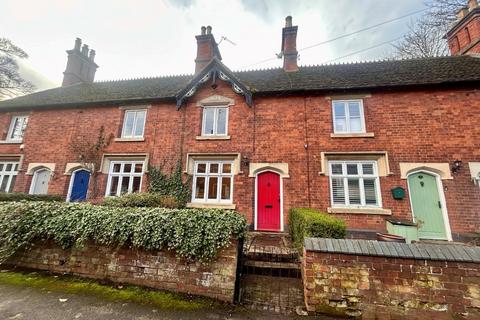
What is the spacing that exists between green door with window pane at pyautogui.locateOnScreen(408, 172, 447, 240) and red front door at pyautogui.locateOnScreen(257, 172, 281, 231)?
216 inches

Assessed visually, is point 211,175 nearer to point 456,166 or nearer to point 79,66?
point 456,166

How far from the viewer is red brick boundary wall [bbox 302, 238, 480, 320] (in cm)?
348

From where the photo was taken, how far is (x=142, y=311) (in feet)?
12.2

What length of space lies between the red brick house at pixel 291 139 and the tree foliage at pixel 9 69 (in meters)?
8.44

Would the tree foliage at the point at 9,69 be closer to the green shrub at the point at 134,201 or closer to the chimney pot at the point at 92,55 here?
the chimney pot at the point at 92,55

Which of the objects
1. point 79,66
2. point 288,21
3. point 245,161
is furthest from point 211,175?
point 79,66

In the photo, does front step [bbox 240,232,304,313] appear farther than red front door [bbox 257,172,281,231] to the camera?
No

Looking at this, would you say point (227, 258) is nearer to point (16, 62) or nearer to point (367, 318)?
point (367, 318)

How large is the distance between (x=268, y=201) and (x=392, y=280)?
5977mm

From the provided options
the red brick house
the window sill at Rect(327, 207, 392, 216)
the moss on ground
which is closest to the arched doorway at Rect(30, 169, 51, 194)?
the red brick house

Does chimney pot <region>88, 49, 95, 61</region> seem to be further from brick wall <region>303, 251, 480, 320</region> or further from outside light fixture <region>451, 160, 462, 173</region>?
outside light fixture <region>451, 160, 462, 173</region>

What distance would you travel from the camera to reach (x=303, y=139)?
31.9 feet

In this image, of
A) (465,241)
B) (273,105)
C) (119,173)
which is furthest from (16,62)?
(465,241)

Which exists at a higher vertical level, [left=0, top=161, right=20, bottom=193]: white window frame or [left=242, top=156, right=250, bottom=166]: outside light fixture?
[left=242, top=156, right=250, bottom=166]: outside light fixture
